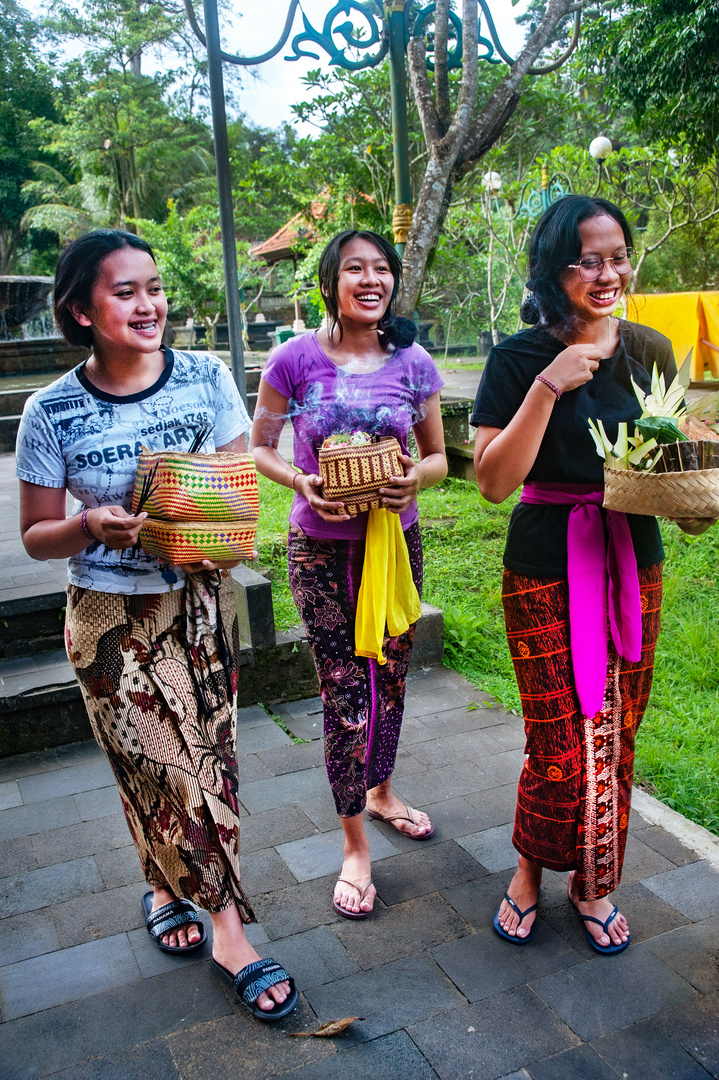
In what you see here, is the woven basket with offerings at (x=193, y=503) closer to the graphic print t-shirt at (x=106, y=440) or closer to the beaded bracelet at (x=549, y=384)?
the graphic print t-shirt at (x=106, y=440)

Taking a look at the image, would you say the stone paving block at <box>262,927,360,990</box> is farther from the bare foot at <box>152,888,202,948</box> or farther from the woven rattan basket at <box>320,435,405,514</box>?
the woven rattan basket at <box>320,435,405,514</box>

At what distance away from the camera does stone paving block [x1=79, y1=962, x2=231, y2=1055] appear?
77.4 inches

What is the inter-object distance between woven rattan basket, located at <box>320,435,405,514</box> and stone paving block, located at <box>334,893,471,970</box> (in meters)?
1.16

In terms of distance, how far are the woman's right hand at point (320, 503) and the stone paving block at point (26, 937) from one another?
55.1 inches

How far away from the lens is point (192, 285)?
64.4 feet

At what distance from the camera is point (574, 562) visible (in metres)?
2.07

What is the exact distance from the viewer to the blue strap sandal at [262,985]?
78.0 inches

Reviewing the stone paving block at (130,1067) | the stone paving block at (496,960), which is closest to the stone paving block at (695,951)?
the stone paving block at (496,960)

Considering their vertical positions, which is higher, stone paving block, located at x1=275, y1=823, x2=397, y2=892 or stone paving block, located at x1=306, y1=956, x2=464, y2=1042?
stone paving block, located at x1=306, y1=956, x2=464, y2=1042

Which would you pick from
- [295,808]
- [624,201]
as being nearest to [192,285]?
[624,201]

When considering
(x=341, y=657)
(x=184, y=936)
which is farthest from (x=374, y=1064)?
(x=341, y=657)

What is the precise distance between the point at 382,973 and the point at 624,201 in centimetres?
1730

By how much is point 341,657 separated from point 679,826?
129 cm

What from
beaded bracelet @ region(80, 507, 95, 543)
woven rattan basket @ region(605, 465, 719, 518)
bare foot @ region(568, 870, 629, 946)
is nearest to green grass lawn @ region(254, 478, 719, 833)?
bare foot @ region(568, 870, 629, 946)
